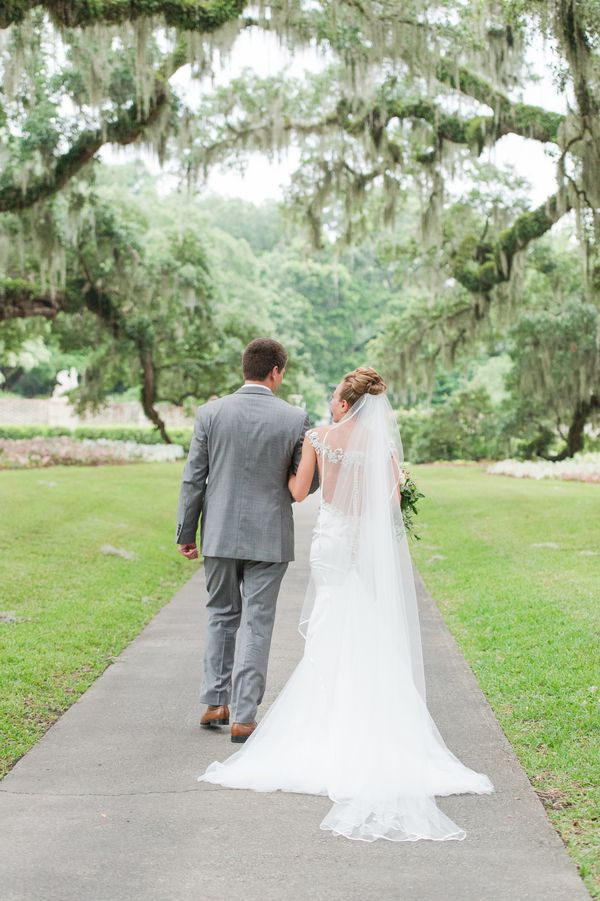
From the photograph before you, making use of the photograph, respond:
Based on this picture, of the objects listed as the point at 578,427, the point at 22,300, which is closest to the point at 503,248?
the point at 22,300

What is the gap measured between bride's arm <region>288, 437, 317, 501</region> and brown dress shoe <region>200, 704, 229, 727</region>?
1.12m

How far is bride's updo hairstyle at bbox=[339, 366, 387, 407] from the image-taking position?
4961mm

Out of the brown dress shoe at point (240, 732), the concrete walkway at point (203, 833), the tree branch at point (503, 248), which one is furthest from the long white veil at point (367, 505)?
the tree branch at point (503, 248)

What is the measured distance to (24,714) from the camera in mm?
5398

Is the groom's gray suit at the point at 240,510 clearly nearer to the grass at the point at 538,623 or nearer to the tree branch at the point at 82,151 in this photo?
the grass at the point at 538,623

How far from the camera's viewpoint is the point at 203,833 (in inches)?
145

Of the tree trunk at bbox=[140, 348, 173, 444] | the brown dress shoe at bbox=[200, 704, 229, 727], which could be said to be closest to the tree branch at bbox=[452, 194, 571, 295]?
the tree trunk at bbox=[140, 348, 173, 444]

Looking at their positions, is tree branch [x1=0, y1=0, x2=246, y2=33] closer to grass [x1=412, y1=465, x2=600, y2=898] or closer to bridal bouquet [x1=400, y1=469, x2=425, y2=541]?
grass [x1=412, y1=465, x2=600, y2=898]

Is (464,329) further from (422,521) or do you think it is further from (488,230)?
(422,521)

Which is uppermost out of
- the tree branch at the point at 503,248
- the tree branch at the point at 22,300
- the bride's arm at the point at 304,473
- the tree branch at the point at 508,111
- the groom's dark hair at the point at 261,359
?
the tree branch at the point at 508,111

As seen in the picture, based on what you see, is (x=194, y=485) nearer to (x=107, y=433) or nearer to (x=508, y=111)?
(x=508, y=111)

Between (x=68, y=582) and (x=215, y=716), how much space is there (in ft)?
16.6

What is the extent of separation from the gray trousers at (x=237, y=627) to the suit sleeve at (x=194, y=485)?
19 cm

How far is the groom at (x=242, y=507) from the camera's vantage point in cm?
504
